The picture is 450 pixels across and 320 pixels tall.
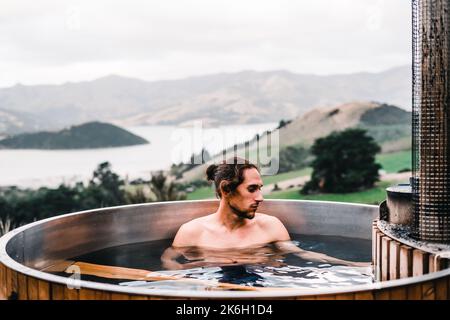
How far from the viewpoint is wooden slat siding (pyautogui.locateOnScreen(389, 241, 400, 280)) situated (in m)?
3.17

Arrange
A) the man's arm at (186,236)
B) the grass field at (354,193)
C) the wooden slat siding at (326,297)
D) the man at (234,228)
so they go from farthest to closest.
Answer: the grass field at (354,193)
the man's arm at (186,236)
the man at (234,228)
the wooden slat siding at (326,297)

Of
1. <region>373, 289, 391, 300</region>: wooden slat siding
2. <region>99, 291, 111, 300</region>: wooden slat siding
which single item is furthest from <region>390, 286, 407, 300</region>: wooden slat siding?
<region>99, 291, 111, 300</region>: wooden slat siding

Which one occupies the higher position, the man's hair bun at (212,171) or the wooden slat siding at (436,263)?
the man's hair bun at (212,171)

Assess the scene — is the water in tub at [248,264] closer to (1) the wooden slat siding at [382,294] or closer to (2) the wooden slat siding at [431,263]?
(2) the wooden slat siding at [431,263]

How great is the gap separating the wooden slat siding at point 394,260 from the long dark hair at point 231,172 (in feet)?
5.38

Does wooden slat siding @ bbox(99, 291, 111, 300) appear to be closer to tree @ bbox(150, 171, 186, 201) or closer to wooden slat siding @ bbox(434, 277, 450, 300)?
wooden slat siding @ bbox(434, 277, 450, 300)

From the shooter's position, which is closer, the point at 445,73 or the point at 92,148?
the point at 445,73

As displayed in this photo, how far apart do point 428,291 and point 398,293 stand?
0.17 meters

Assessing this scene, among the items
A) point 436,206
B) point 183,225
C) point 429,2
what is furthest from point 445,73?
point 183,225

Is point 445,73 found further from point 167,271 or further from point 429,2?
point 167,271

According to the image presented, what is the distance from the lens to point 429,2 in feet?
10.9

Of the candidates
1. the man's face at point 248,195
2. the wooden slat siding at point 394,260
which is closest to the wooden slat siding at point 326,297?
the wooden slat siding at point 394,260

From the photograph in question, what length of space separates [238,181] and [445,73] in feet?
6.20

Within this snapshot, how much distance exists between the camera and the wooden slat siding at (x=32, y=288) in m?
2.62
